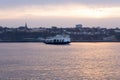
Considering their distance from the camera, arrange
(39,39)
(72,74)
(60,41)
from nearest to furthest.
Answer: (72,74) < (60,41) < (39,39)

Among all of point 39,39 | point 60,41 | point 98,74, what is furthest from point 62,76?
point 39,39

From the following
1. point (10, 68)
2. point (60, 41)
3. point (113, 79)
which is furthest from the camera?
point (60, 41)

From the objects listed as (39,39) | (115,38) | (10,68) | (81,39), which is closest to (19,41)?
(39,39)

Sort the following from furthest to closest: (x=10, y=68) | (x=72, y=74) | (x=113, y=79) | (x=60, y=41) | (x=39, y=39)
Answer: (x=39, y=39) → (x=60, y=41) → (x=10, y=68) → (x=72, y=74) → (x=113, y=79)

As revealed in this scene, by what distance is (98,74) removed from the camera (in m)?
36.0

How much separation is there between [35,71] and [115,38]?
121734 millimetres

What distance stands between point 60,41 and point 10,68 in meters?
71.5

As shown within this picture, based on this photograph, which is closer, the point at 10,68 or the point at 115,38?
the point at 10,68

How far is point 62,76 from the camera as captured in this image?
34.3 meters

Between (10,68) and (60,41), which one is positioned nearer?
(10,68)

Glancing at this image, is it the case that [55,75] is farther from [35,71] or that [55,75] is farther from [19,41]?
[19,41]

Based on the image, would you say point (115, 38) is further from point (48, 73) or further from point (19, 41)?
point (48, 73)

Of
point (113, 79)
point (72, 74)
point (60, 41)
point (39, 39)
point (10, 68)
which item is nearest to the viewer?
point (113, 79)

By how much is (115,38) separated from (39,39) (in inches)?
1055
